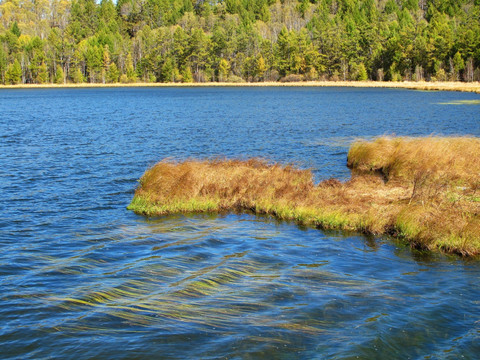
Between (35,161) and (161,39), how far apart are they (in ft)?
482

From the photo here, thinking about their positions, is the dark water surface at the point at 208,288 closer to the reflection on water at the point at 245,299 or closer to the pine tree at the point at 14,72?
the reflection on water at the point at 245,299

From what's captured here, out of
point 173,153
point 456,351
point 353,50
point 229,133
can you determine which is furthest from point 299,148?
point 353,50

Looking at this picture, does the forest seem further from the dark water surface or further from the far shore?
the dark water surface

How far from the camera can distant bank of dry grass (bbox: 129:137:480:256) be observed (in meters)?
13.9

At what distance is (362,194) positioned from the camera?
18.0 m

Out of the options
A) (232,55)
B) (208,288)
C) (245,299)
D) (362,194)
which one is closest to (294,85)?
(232,55)

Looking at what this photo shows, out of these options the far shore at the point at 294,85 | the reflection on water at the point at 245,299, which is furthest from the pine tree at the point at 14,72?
the reflection on water at the point at 245,299

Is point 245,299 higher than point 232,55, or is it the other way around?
point 232,55

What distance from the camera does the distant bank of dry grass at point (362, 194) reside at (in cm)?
1391

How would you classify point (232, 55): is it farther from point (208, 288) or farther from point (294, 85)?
point (208, 288)

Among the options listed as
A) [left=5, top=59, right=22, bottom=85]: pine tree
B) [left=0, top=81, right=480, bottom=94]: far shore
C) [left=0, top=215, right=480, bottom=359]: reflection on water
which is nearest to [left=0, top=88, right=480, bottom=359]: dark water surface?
[left=0, top=215, right=480, bottom=359]: reflection on water

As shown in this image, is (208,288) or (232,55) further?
(232,55)

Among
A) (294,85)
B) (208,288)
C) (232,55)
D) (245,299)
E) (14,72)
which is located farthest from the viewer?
(232,55)

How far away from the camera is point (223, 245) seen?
Answer: 1443 cm
